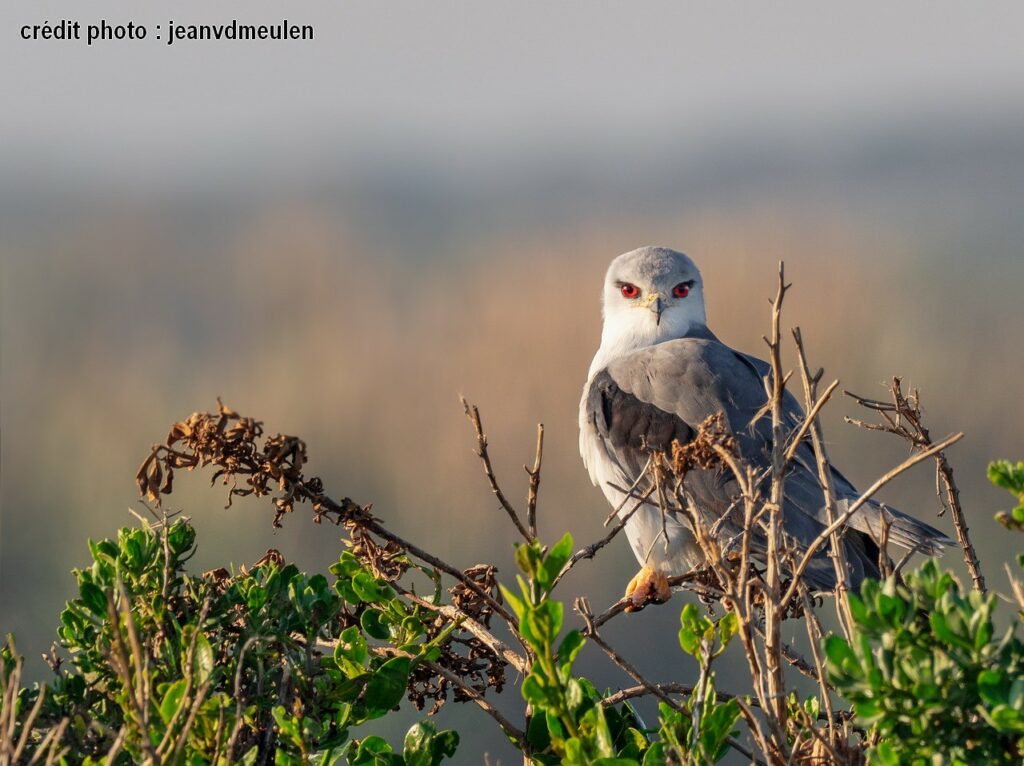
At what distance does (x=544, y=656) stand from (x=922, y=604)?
0.50 m

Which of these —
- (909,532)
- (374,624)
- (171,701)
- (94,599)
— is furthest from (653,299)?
(171,701)

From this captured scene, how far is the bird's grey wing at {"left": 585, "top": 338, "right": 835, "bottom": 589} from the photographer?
14.3 ft

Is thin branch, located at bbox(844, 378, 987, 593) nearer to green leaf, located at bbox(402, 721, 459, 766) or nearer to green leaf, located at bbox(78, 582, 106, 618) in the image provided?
green leaf, located at bbox(402, 721, 459, 766)

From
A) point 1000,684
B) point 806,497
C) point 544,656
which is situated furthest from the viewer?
point 806,497

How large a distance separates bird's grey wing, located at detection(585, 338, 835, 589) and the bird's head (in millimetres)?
362

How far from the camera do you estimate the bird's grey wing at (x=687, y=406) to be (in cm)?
435

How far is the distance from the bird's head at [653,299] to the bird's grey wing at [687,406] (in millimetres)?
362

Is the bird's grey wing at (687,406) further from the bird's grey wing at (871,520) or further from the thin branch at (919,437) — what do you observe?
the thin branch at (919,437)

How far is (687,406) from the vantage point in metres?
4.48

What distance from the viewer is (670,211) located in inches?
1195

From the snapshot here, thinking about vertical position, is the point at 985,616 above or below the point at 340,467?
above

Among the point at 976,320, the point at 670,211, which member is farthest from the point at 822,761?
the point at 670,211

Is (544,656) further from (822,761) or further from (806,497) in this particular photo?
(806,497)

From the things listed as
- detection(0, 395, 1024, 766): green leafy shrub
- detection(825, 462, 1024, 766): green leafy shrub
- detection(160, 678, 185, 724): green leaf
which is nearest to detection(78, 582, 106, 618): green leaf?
detection(0, 395, 1024, 766): green leafy shrub
